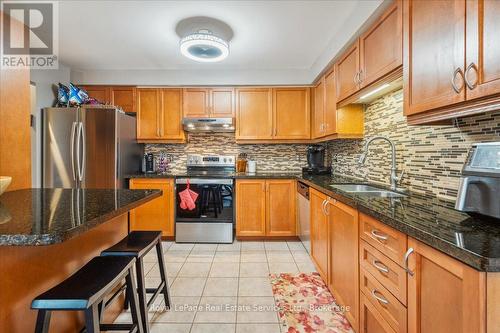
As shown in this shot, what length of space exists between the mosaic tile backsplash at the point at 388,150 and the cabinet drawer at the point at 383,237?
58 centimetres

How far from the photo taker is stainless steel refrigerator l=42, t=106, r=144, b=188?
9.68 ft

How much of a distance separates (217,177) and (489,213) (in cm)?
264

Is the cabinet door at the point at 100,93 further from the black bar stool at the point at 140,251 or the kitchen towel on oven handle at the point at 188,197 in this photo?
the black bar stool at the point at 140,251

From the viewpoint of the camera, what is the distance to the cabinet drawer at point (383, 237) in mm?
1046

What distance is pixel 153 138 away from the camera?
3.52m

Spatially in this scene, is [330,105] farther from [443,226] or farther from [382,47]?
[443,226]

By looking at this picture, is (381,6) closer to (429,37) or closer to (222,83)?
(429,37)

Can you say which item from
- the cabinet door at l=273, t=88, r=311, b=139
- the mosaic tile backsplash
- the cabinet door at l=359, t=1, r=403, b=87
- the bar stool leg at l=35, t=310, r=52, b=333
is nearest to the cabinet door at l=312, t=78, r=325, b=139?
the cabinet door at l=273, t=88, r=311, b=139

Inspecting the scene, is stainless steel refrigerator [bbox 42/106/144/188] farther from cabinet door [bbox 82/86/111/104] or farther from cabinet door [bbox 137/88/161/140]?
cabinet door [bbox 82/86/111/104]

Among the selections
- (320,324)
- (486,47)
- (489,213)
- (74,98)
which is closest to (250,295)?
(320,324)

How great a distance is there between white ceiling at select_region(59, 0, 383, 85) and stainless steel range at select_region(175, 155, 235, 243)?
1.41m

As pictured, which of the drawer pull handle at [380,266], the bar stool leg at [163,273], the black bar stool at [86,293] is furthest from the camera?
the bar stool leg at [163,273]

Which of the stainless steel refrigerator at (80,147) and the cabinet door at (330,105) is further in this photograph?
the stainless steel refrigerator at (80,147)

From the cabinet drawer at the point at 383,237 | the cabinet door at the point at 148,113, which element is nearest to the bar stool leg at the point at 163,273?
the cabinet drawer at the point at 383,237
